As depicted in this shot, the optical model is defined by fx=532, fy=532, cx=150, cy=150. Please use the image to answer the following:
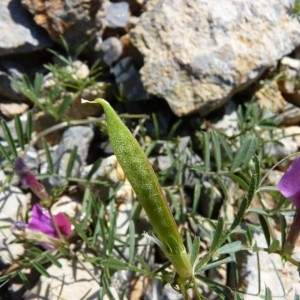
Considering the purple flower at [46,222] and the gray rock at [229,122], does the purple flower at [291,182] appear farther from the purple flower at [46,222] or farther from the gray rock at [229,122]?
the gray rock at [229,122]

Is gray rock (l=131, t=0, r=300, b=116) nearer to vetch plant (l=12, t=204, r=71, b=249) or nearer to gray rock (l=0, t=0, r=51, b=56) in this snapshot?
gray rock (l=0, t=0, r=51, b=56)

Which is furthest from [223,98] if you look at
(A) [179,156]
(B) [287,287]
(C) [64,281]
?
(C) [64,281]

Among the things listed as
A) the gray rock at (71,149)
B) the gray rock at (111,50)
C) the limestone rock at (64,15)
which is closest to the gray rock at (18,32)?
the limestone rock at (64,15)

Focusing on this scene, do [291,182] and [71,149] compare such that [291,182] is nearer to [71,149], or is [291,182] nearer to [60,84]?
[71,149]

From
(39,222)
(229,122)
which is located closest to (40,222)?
(39,222)

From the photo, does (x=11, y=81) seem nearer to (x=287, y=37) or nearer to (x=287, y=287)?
(x=287, y=37)

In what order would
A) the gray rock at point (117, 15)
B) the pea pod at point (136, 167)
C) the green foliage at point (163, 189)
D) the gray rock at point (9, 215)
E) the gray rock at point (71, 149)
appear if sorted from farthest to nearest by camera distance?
the gray rock at point (117, 15) < the gray rock at point (71, 149) < the gray rock at point (9, 215) < the green foliage at point (163, 189) < the pea pod at point (136, 167)
